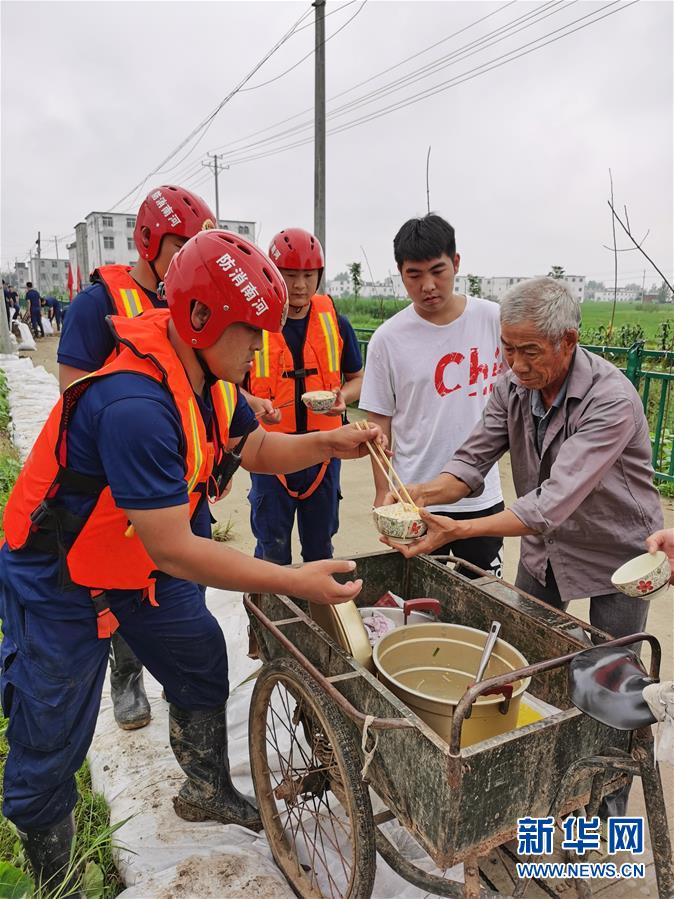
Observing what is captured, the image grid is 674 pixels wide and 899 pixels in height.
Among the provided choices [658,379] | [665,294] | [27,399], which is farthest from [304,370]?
[27,399]

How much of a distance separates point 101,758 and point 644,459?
2.59 meters

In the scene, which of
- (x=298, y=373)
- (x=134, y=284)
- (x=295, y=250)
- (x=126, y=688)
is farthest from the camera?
(x=298, y=373)

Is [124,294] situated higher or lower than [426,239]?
lower

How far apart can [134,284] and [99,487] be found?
1.16 m

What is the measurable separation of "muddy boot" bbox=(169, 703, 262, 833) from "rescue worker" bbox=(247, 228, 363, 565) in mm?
1296

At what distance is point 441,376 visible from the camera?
9.82 ft

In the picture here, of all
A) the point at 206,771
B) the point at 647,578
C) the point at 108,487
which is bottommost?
the point at 206,771

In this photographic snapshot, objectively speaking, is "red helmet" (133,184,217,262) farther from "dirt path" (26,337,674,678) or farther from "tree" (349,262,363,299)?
"tree" (349,262,363,299)

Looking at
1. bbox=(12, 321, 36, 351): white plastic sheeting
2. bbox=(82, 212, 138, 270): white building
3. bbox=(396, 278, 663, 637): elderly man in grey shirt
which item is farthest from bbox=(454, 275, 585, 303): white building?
bbox=(82, 212, 138, 270): white building

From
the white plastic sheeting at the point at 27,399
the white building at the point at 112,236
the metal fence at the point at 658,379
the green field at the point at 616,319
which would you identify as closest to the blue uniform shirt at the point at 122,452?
the green field at the point at 616,319

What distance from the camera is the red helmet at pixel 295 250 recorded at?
3295 mm

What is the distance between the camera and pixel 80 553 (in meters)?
1.79

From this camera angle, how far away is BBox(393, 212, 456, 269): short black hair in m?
2.79

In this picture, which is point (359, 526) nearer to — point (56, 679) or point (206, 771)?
point (206, 771)
